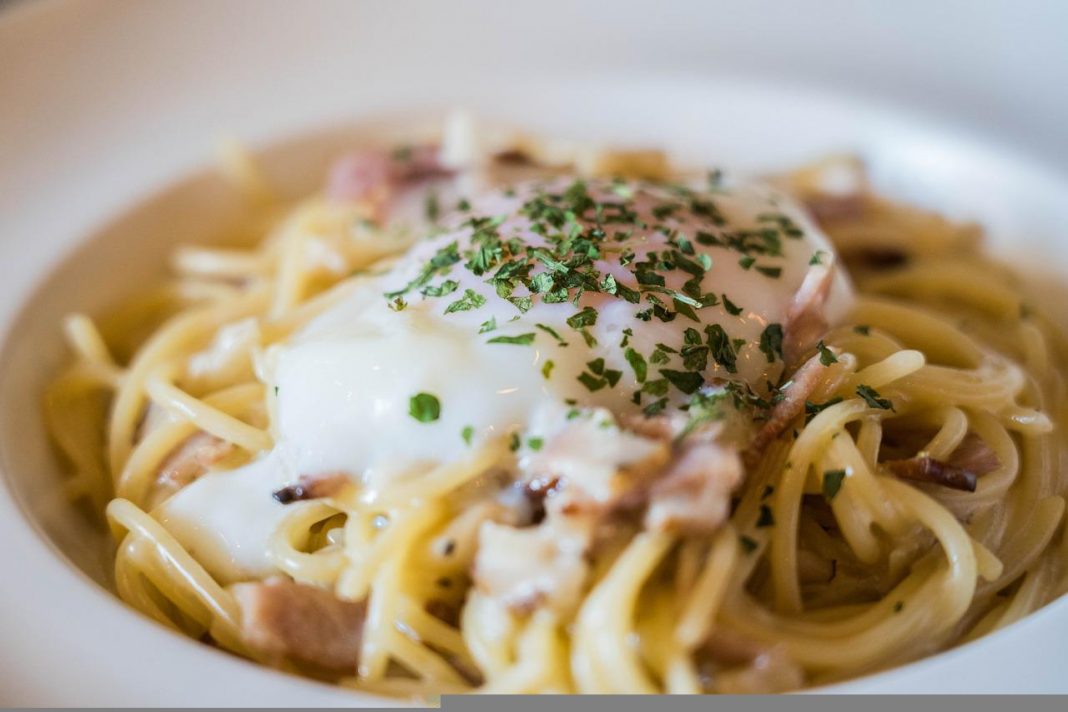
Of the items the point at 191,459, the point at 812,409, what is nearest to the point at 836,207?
the point at 812,409

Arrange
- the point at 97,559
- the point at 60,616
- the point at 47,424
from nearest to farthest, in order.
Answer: the point at 60,616, the point at 97,559, the point at 47,424

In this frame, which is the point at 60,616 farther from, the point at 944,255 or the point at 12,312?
the point at 944,255

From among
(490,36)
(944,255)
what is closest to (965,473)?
(944,255)

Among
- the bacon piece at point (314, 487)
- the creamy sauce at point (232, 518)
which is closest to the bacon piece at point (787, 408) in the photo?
the bacon piece at point (314, 487)

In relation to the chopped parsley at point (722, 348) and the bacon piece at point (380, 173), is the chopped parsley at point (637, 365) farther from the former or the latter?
the bacon piece at point (380, 173)

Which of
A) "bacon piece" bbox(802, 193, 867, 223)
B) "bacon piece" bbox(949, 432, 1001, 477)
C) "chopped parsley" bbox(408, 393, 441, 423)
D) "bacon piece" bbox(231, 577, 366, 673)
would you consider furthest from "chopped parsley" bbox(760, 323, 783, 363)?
"bacon piece" bbox(802, 193, 867, 223)
